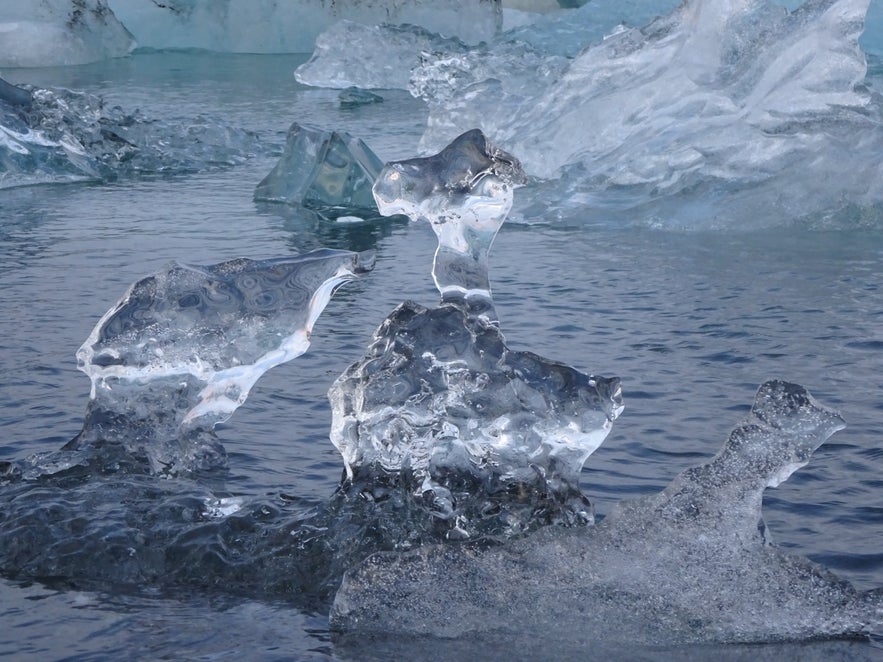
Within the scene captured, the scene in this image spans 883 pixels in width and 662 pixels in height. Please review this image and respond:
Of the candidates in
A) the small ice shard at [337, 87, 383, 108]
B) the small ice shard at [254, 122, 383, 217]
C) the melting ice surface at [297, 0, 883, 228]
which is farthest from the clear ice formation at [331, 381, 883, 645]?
the small ice shard at [337, 87, 383, 108]

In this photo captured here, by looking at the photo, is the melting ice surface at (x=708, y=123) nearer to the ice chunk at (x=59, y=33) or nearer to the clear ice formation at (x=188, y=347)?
the clear ice formation at (x=188, y=347)

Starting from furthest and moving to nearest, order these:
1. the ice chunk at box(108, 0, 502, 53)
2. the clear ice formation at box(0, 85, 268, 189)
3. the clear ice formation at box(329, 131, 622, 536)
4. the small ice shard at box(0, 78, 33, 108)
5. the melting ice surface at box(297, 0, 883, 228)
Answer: the ice chunk at box(108, 0, 502, 53) < the small ice shard at box(0, 78, 33, 108) < the clear ice formation at box(0, 85, 268, 189) < the melting ice surface at box(297, 0, 883, 228) < the clear ice formation at box(329, 131, 622, 536)

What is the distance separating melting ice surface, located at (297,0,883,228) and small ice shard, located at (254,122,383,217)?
2.71 feet

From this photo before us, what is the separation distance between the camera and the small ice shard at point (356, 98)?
1206cm

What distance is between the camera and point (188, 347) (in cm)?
373

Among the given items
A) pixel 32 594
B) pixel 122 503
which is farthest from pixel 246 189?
pixel 32 594

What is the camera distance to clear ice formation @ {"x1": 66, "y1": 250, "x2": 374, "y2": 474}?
3715 mm

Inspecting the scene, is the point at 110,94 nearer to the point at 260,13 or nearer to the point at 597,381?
the point at 260,13

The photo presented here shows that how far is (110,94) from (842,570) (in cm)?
1035

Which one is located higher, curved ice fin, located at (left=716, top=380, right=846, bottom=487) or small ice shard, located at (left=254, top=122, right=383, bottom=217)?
small ice shard, located at (left=254, top=122, right=383, bottom=217)

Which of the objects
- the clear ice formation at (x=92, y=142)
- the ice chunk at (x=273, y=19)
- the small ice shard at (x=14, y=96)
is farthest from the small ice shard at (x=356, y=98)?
the ice chunk at (x=273, y=19)

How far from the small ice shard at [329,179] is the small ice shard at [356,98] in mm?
4447

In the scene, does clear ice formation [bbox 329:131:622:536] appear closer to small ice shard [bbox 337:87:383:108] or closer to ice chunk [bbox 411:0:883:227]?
ice chunk [bbox 411:0:883:227]

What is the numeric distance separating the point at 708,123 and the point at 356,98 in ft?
17.4
